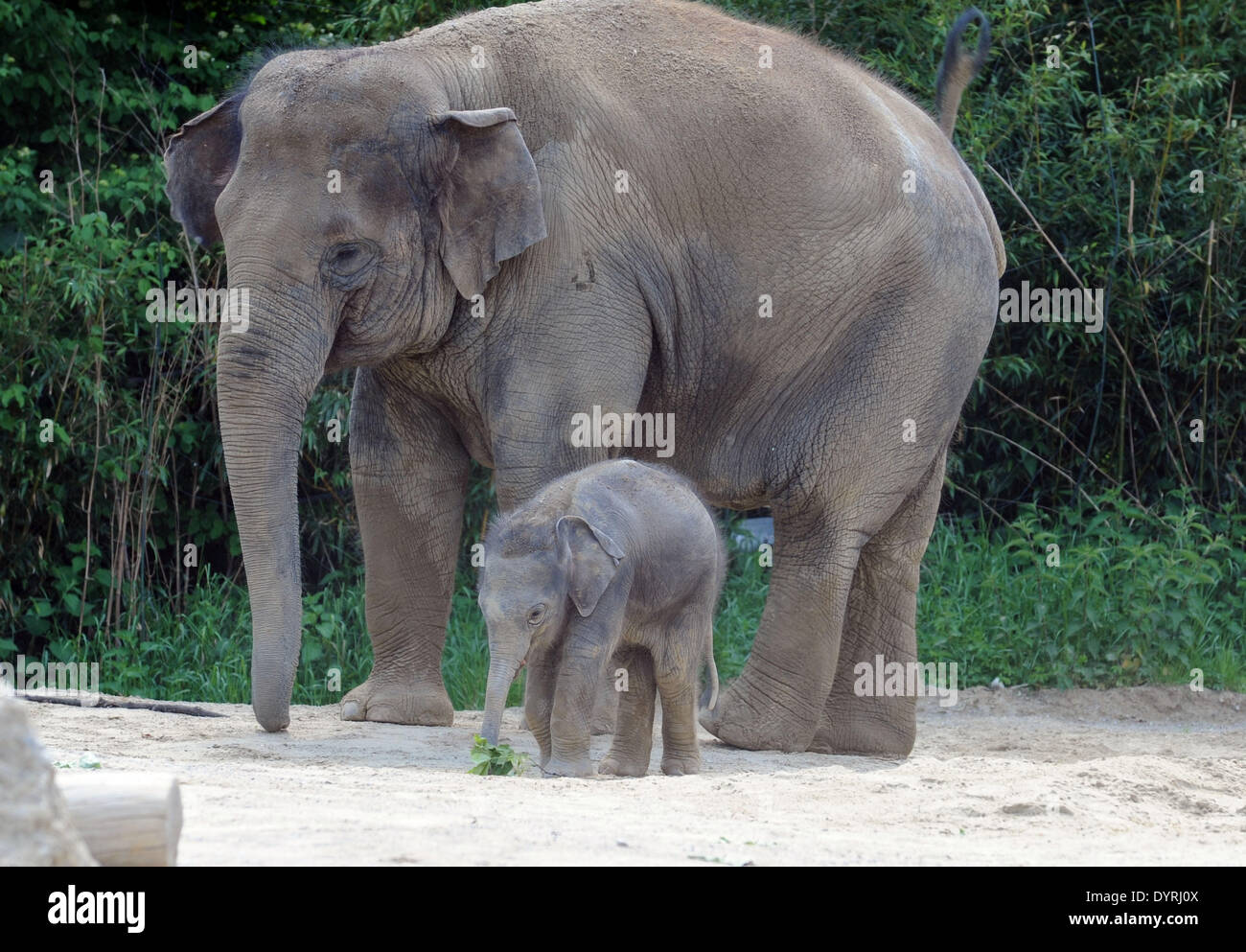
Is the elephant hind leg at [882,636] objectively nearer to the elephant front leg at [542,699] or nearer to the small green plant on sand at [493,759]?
the elephant front leg at [542,699]

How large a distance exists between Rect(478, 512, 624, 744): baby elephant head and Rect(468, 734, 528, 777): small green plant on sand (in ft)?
0.12

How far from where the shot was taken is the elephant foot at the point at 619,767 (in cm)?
607

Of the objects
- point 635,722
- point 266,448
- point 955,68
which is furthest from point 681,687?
point 955,68

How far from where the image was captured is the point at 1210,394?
1110cm

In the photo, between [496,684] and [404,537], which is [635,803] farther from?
[404,537]

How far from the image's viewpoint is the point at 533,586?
18.3 ft

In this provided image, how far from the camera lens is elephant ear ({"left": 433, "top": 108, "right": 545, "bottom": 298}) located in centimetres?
659

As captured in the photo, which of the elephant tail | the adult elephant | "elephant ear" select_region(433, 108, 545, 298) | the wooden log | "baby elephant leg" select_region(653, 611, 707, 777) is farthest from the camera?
the elephant tail

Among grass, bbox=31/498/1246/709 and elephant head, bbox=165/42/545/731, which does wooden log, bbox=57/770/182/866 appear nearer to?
elephant head, bbox=165/42/545/731

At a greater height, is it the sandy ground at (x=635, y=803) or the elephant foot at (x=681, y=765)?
the sandy ground at (x=635, y=803)

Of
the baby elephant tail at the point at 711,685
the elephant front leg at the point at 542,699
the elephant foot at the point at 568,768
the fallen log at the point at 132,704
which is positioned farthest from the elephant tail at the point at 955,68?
the fallen log at the point at 132,704

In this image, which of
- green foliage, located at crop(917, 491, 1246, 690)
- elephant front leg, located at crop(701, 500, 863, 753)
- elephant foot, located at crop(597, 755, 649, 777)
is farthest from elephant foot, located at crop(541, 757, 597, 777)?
green foliage, located at crop(917, 491, 1246, 690)

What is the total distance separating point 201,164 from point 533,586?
2538 millimetres

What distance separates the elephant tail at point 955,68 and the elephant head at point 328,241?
2.75 m
